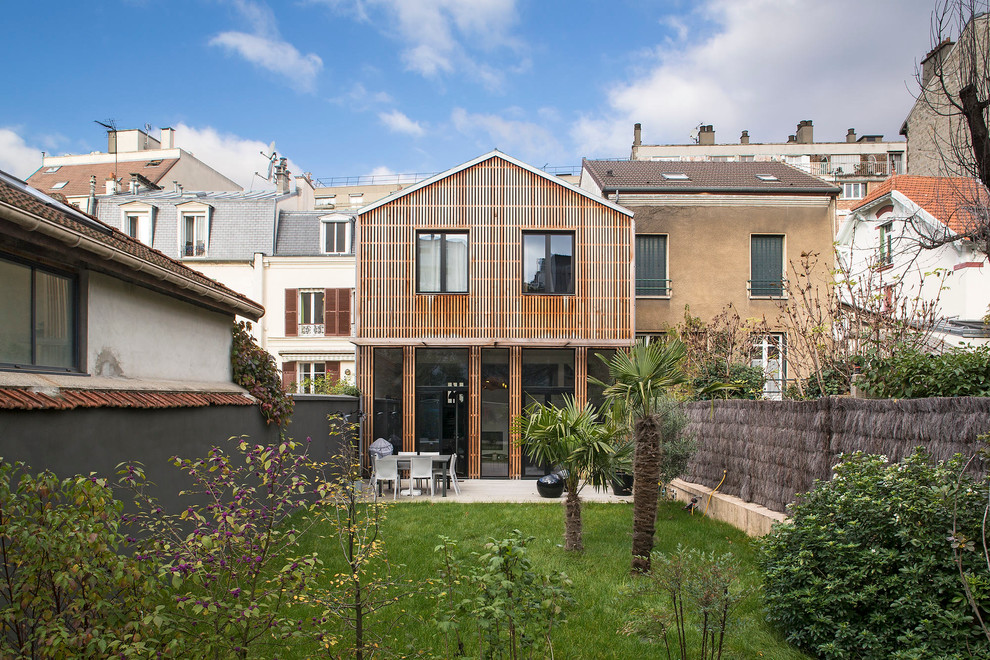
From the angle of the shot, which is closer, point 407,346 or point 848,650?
point 848,650

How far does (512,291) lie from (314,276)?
1078cm

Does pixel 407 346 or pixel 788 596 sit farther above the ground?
pixel 407 346

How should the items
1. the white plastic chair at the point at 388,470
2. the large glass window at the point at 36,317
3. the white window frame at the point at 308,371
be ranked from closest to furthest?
the large glass window at the point at 36,317
the white plastic chair at the point at 388,470
the white window frame at the point at 308,371

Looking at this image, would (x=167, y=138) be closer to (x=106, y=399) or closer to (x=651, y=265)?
(x=651, y=265)

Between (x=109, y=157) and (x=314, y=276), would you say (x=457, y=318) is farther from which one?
(x=109, y=157)

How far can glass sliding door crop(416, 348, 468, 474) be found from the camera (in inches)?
660

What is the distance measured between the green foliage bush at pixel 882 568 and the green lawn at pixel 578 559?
38cm

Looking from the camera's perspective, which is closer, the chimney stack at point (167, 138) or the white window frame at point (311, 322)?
the white window frame at point (311, 322)

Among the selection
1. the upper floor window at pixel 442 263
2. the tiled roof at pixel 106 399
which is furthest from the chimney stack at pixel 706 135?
the tiled roof at pixel 106 399

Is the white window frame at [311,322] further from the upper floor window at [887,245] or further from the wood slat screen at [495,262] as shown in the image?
the upper floor window at [887,245]

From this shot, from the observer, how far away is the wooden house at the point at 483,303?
16.7m

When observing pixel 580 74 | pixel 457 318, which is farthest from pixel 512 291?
pixel 580 74

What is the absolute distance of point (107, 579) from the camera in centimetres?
313

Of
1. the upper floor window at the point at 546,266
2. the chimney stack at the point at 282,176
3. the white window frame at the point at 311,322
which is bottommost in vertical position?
the white window frame at the point at 311,322
